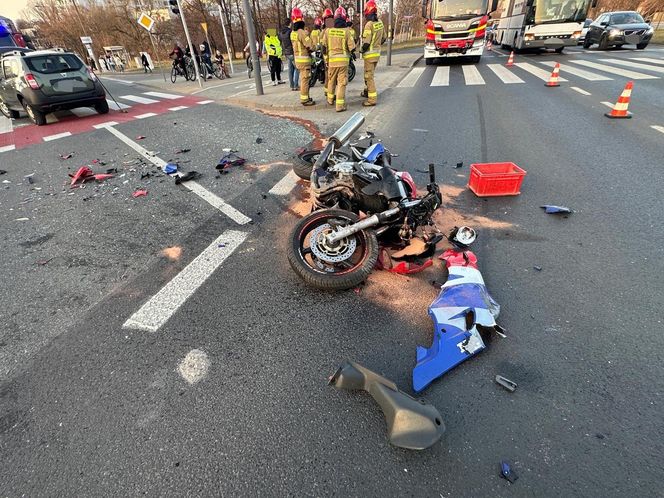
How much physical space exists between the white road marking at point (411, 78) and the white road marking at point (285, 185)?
883cm

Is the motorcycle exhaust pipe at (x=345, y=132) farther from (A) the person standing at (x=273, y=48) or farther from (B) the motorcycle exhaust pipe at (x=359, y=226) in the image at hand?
(A) the person standing at (x=273, y=48)

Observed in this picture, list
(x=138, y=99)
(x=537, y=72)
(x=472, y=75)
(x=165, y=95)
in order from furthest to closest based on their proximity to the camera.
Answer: (x=165, y=95) → (x=138, y=99) → (x=472, y=75) → (x=537, y=72)

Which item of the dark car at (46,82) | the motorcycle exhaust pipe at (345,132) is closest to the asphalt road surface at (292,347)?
the motorcycle exhaust pipe at (345,132)

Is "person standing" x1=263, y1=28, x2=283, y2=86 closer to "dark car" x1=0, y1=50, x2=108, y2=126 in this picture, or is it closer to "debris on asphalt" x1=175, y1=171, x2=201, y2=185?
"dark car" x1=0, y1=50, x2=108, y2=126

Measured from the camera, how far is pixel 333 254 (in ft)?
10.2

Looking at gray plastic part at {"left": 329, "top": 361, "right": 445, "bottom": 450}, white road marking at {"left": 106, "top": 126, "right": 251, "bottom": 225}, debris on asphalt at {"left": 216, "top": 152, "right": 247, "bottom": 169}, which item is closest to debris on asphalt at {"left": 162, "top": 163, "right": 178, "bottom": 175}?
white road marking at {"left": 106, "top": 126, "right": 251, "bottom": 225}

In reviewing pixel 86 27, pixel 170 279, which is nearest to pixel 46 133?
pixel 170 279

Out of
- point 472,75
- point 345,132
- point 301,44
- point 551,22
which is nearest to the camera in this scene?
point 345,132

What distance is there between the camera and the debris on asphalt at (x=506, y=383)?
6.82ft

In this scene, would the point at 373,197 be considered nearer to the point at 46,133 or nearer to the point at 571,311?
the point at 571,311

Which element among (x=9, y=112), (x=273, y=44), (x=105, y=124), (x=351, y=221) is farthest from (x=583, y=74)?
(x=9, y=112)

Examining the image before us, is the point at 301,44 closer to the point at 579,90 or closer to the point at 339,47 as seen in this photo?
the point at 339,47

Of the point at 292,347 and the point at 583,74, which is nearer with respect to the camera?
the point at 292,347

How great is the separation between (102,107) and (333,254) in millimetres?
11203
